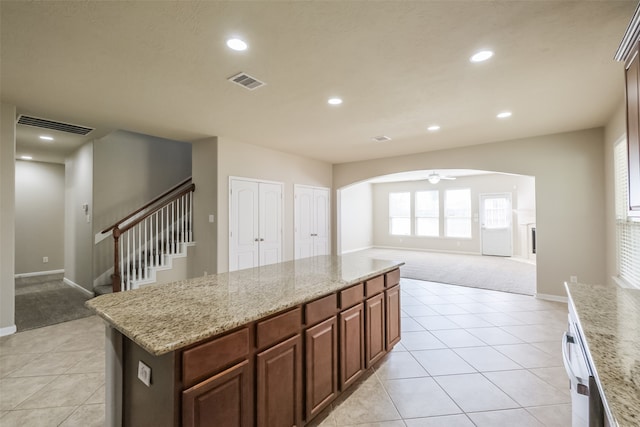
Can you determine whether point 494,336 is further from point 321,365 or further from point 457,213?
point 457,213

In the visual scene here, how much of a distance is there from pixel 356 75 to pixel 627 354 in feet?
8.45

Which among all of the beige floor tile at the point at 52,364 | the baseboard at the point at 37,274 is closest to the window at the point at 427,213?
the beige floor tile at the point at 52,364

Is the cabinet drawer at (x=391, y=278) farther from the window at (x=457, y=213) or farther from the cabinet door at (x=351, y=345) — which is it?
the window at (x=457, y=213)

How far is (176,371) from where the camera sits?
3.99ft

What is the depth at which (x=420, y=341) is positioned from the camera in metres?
3.26

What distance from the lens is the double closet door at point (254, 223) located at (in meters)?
5.08

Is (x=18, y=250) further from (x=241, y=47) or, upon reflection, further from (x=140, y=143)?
(x=241, y=47)

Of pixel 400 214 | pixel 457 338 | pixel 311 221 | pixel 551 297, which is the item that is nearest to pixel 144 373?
pixel 457 338

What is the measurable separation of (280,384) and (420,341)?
214cm

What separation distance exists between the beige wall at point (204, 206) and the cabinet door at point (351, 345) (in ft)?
10.4

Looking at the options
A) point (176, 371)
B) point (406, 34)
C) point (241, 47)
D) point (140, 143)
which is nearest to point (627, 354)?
point (176, 371)

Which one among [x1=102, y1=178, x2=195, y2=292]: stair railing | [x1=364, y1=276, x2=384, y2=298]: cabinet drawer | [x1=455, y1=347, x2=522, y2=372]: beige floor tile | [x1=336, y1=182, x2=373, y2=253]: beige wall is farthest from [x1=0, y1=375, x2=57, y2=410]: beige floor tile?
[x1=336, y1=182, x2=373, y2=253]: beige wall

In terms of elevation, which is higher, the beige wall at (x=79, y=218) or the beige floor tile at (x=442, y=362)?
the beige wall at (x=79, y=218)

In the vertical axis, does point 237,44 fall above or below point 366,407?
above
